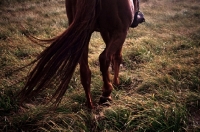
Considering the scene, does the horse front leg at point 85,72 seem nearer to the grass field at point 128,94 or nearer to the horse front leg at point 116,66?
the grass field at point 128,94

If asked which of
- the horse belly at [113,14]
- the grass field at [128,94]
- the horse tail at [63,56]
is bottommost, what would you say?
the grass field at [128,94]

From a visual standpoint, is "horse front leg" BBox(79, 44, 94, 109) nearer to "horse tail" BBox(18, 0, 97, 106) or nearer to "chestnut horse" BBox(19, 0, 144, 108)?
"chestnut horse" BBox(19, 0, 144, 108)

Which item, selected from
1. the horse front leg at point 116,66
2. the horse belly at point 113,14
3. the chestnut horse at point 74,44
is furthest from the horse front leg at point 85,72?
the horse front leg at point 116,66

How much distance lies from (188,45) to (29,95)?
172 inches

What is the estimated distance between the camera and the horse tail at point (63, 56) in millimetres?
2213

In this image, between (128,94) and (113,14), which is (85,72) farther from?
(128,94)

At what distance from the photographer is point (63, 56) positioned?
2221 mm

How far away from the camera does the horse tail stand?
221 centimetres

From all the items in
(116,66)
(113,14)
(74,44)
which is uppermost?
(113,14)

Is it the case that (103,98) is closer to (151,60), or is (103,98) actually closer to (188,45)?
(151,60)

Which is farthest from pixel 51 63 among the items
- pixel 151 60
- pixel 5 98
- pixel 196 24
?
pixel 196 24

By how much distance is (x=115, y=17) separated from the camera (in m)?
2.42

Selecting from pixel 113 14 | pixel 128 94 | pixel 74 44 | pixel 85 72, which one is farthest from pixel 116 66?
pixel 74 44

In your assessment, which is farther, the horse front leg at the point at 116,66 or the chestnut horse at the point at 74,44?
the horse front leg at the point at 116,66
